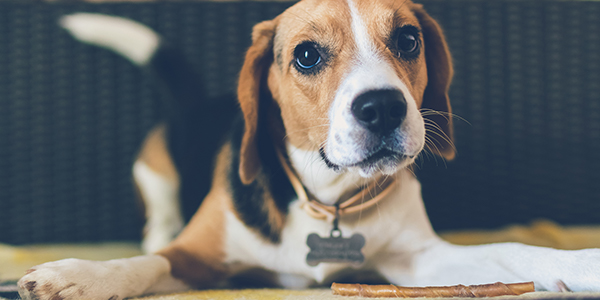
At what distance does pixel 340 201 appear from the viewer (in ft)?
4.66

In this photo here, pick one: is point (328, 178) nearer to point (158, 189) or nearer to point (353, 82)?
point (353, 82)

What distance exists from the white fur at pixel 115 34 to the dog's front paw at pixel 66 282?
4.63ft

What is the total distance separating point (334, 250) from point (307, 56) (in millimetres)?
696

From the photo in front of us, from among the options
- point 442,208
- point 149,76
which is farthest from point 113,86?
point 442,208

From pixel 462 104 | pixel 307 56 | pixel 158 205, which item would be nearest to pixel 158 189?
pixel 158 205

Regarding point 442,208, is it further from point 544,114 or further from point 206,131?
point 206,131

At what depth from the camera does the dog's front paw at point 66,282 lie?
943 mm

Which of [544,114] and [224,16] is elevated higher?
[224,16]

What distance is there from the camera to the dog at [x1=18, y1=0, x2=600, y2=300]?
3.70 feet

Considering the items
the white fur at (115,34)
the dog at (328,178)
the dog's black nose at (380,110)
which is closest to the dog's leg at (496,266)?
the dog at (328,178)

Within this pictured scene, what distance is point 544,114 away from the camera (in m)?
2.21

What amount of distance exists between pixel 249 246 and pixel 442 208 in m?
1.33

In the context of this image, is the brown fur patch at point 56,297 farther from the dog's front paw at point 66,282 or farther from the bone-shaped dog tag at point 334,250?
the bone-shaped dog tag at point 334,250

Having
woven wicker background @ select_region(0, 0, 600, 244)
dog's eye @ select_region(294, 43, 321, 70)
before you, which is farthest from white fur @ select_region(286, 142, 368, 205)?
woven wicker background @ select_region(0, 0, 600, 244)
